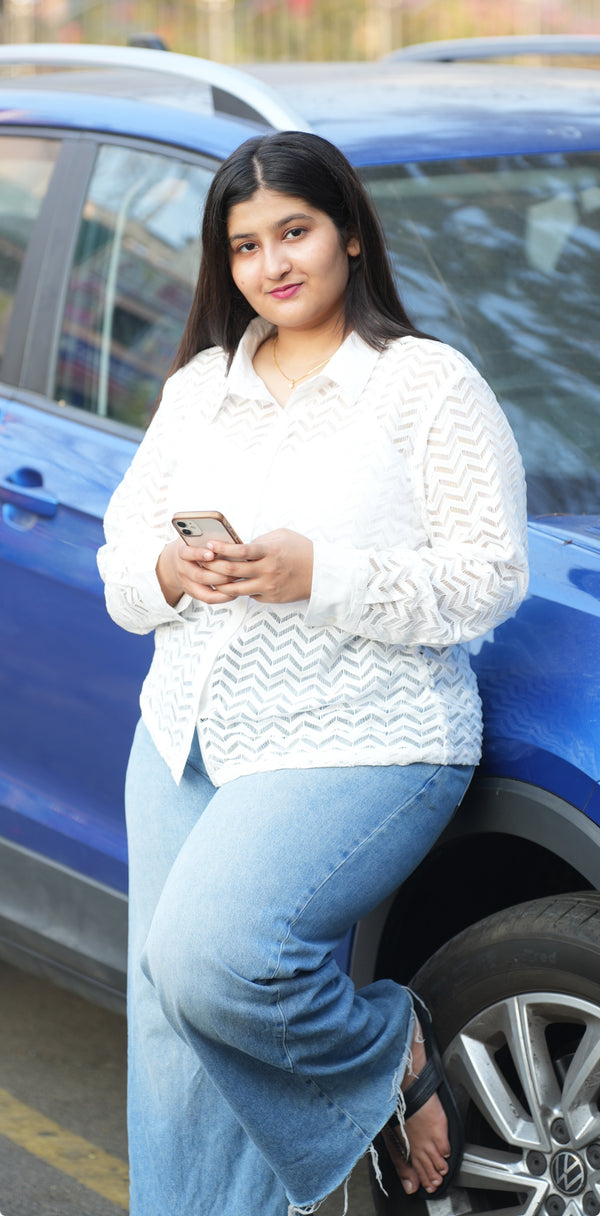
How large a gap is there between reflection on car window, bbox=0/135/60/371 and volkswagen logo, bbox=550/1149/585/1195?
1.93m

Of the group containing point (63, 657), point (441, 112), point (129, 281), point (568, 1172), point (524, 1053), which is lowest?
point (568, 1172)

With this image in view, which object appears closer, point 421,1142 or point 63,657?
point 421,1142

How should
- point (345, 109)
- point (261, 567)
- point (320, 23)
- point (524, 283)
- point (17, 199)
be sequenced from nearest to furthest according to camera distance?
point (261, 567) < point (524, 283) < point (345, 109) < point (17, 199) < point (320, 23)

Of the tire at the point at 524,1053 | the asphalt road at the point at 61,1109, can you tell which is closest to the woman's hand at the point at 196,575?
the tire at the point at 524,1053

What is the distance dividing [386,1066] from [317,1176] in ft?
0.58

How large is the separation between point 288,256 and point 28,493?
903 millimetres

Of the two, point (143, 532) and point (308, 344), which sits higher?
point (308, 344)

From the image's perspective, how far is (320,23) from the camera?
13.5 metres

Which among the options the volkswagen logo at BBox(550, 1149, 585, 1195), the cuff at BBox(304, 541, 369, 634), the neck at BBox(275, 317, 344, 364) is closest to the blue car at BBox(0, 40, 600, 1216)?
the volkswagen logo at BBox(550, 1149, 585, 1195)

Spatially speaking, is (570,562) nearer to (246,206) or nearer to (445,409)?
(445,409)

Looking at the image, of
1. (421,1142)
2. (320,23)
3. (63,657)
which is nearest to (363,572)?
(421,1142)

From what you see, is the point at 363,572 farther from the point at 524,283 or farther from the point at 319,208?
the point at 524,283

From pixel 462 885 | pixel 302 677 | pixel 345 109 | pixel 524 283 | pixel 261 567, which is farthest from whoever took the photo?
pixel 345 109

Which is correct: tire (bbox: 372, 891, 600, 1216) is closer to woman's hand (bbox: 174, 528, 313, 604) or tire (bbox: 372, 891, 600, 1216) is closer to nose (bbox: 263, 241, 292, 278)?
woman's hand (bbox: 174, 528, 313, 604)
